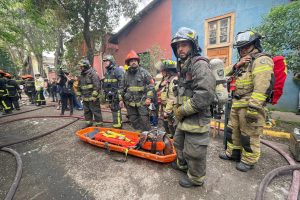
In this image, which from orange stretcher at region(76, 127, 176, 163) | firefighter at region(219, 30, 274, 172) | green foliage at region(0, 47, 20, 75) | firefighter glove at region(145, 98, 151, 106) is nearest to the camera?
firefighter at region(219, 30, 274, 172)

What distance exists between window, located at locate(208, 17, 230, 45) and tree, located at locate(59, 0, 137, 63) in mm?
5168

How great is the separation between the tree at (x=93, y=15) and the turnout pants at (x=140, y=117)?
677 cm

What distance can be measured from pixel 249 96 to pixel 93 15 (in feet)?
33.1

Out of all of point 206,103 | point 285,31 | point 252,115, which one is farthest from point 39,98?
point 285,31

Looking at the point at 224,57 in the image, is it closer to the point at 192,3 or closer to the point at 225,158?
the point at 192,3

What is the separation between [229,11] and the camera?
841 centimetres

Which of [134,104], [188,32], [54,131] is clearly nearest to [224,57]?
[134,104]

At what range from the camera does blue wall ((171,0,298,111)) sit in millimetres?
7281

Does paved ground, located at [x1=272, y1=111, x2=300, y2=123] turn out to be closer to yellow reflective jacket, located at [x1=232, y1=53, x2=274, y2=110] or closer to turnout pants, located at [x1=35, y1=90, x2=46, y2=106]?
yellow reflective jacket, located at [x1=232, y1=53, x2=274, y2=110]

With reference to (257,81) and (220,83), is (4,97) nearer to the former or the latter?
(220,83)

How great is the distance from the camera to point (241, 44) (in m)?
2.49

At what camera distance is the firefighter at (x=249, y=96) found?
222cm

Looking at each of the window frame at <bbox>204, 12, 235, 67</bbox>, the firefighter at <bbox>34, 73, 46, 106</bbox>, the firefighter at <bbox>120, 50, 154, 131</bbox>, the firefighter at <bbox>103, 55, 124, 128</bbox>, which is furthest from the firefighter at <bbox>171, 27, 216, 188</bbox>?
the firefighter at <bbox>34, 73, 46, 106</bbox>

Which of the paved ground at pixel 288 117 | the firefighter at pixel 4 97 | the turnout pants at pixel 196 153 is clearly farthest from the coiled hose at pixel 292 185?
the firefighter at pixel 4 97
